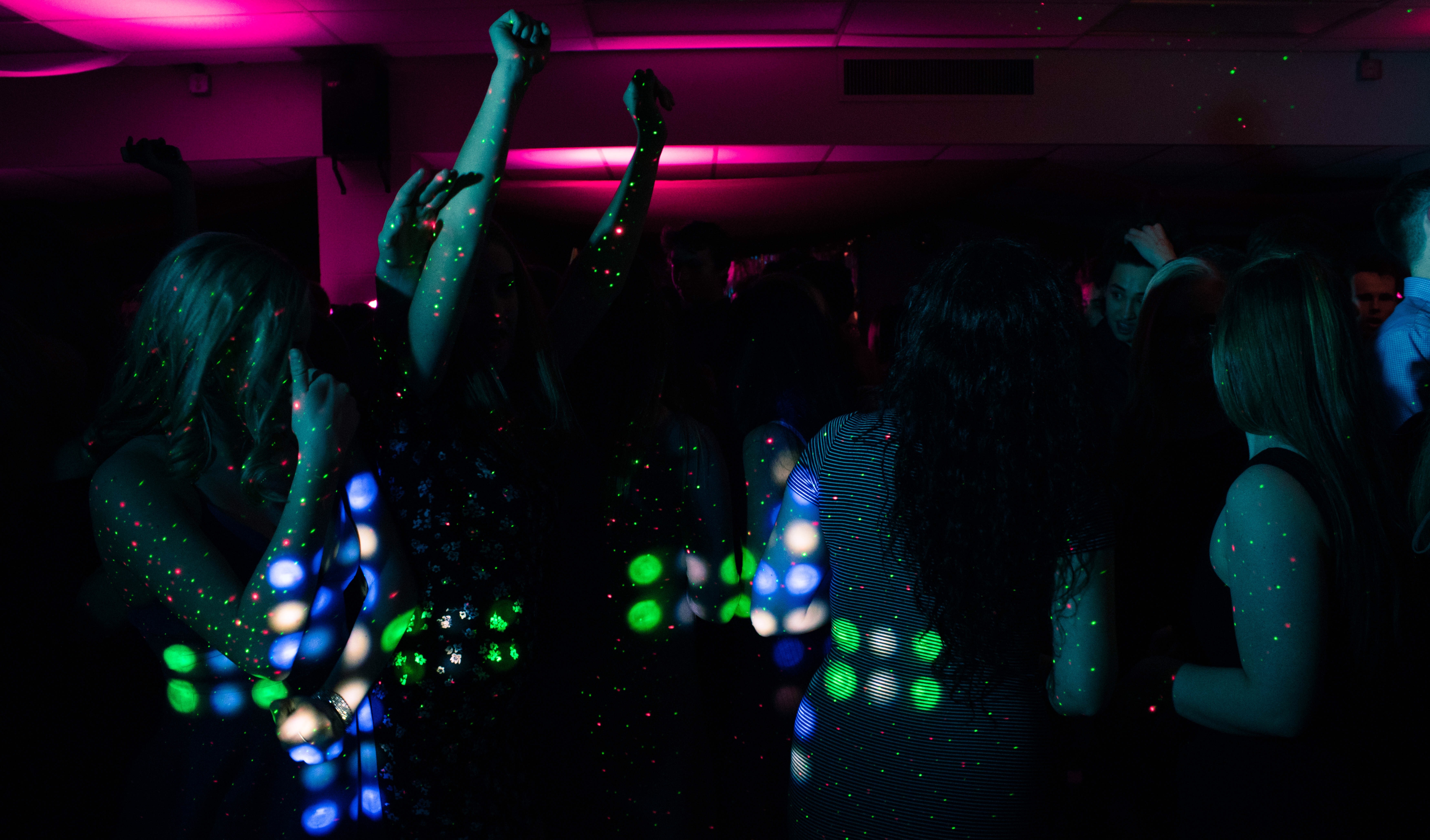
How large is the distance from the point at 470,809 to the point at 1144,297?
1622mm

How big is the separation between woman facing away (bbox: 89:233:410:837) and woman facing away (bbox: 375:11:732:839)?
0.07 meters

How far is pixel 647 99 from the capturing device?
52.6 inches

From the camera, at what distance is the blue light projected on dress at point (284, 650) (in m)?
0.89

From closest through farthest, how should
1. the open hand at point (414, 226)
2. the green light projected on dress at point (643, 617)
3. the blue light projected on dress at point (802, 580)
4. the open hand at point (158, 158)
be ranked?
1. the open hand at point (414, 226)
2. the blue light projected on dress at point (802, 580)
3. the green light projected on dress at point (643, 617)
4. the open hand at point (158, 158)

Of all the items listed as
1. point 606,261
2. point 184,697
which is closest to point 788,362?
point 606,261

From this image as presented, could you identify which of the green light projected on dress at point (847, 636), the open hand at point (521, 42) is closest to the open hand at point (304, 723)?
the green light projected on dress at point (847, 636)

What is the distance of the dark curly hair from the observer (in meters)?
0.92

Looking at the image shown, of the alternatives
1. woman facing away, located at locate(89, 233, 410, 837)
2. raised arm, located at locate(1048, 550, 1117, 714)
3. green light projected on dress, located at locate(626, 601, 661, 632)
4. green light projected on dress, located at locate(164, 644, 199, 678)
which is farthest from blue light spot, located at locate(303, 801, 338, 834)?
raised arm, located at locate(1048, 550, 1117, 714)

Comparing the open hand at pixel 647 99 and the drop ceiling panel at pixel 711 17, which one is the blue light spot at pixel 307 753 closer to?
the open hand at pixel 647 99

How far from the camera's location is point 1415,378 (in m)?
1.53

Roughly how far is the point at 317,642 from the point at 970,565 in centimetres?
82

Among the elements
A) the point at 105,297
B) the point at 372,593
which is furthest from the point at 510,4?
the point at 372,593

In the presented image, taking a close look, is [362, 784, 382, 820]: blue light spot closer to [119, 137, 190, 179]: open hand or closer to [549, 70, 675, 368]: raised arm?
[549, 70, 675, 368]: raised arm

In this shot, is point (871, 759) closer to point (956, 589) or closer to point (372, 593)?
point (956, 589)
